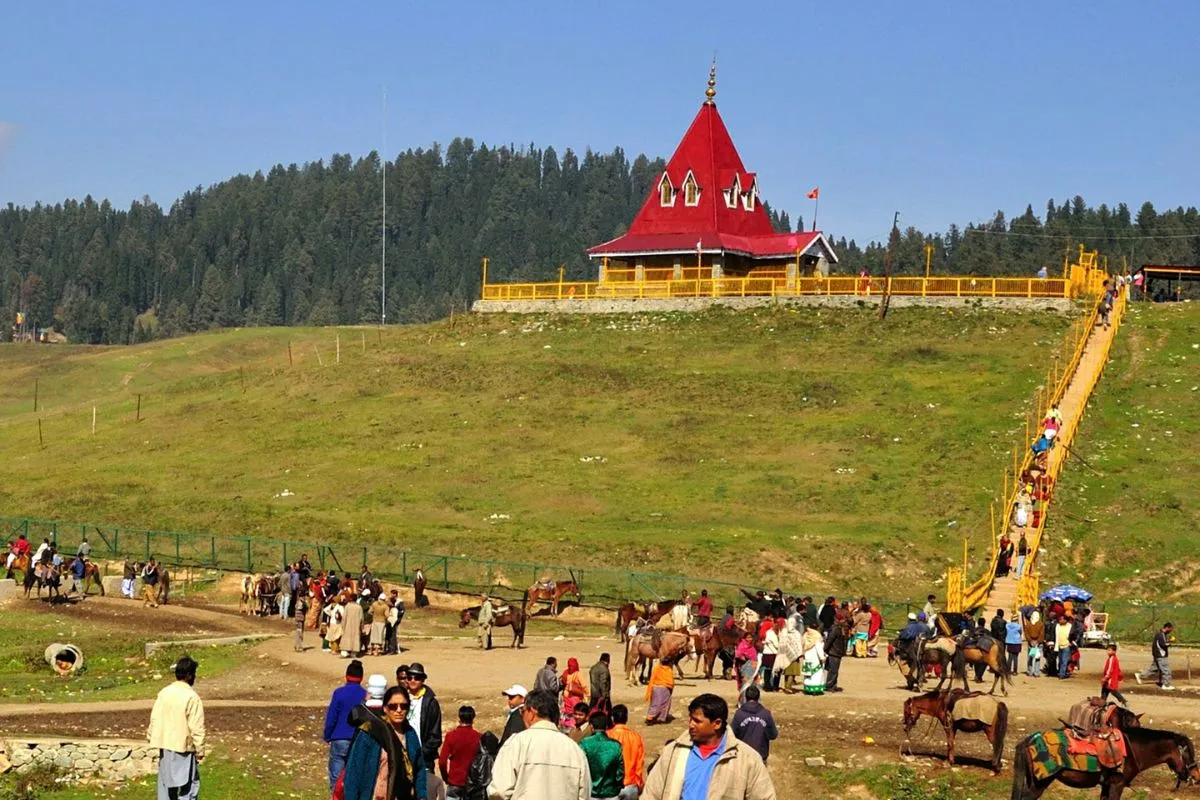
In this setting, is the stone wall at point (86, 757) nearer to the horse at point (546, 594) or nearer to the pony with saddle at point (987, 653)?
the pony with saddle at point (987, 653)

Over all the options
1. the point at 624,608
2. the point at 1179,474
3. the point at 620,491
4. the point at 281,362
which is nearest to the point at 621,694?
the point at 624,608

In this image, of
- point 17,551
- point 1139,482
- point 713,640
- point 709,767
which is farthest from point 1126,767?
point 17,551

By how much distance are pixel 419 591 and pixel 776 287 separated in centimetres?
3919

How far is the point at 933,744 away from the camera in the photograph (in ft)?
86.1

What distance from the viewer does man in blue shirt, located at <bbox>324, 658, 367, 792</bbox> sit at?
1855 centimetres

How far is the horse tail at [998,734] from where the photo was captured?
24281mm

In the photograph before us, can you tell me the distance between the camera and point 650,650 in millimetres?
31781

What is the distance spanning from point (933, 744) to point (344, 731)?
36.7ft

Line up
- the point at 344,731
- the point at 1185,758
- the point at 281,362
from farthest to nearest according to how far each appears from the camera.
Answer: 1. the point at 281,362
2. the point at 1185,758
3. the point at 344,731

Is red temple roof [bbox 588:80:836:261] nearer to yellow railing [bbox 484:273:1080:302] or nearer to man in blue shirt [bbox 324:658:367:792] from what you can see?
yellow railing [bbox 484:273:1080:302]

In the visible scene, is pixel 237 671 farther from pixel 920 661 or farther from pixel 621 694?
pixel 920 661

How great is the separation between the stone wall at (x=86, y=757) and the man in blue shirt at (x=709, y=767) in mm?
12989

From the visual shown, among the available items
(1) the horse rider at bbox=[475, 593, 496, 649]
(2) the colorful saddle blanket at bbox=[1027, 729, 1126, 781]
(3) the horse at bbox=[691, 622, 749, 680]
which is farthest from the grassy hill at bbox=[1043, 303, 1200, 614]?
(2) the colorful saddle blanket at bbox=[1027, 729, 1126, 781]

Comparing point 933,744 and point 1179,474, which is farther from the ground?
point 1179,474
